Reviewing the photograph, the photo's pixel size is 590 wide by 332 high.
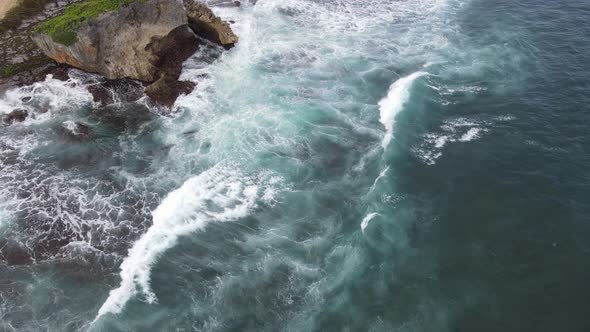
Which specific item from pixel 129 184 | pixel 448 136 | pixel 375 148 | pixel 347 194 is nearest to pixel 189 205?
pixel 129 184

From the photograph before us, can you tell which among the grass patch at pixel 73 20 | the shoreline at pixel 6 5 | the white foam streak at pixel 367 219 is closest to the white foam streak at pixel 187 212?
the white foam streak at pixel 367 219

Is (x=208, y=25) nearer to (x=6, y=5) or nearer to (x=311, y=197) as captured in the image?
(x=6, y=5)

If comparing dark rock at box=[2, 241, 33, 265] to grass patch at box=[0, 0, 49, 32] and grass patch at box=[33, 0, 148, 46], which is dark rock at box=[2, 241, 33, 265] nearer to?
grass patch at box=[33, 0, 148, 46]

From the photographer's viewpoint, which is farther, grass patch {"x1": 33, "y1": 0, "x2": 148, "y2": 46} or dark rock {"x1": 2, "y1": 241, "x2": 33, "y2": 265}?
grass patch {"x1": 33, "y1": 0, "x2": 148, "y2": 46}

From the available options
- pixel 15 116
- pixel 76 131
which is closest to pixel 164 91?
pixel 76 131

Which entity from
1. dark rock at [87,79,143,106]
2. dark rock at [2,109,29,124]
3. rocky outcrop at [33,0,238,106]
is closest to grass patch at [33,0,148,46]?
rocky outcrop at [33,0,238,106]

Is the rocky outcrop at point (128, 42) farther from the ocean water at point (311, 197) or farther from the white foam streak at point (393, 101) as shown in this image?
the white foam streak at point (393, 101)

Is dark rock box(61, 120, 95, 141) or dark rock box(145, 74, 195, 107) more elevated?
dark rock box(145, 74, 195, 107)
